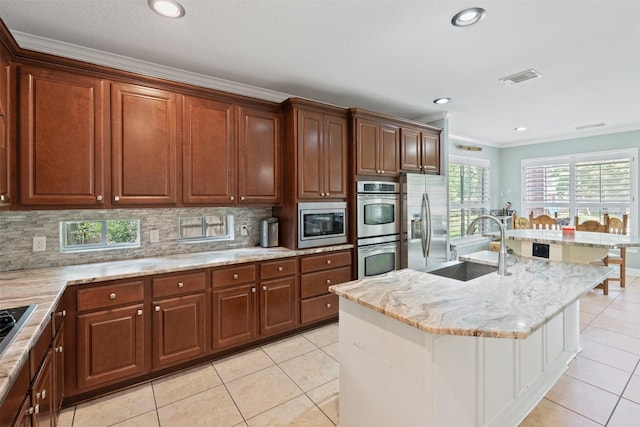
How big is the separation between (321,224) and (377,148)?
1.18 metres

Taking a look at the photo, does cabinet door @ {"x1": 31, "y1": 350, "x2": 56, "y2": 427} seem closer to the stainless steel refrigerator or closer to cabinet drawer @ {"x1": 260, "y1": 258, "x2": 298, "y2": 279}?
cabinet drawer @ {"x1": 260, "y1": 258, "x2": 298, "y2": 279}

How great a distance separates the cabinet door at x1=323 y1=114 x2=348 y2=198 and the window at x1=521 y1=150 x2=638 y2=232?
13.2 ft

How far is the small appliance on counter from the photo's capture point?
3.22m

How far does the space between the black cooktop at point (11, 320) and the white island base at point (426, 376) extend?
1.43 metres

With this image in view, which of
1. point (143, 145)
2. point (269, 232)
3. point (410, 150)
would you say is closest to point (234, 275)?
point (269, 232)

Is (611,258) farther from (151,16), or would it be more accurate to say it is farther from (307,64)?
(151,16)

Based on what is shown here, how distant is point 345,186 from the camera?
3.46 m

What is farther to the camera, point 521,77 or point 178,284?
point 521,77

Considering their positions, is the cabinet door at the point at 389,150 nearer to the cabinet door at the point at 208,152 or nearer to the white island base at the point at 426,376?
the cabinet door at the point at 208,152

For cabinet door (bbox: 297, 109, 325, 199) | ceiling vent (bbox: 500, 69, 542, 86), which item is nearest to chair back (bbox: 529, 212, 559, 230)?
ceiling vent (bbox: 500, 69, 542, 86)

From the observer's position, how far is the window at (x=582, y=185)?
511 centimetres

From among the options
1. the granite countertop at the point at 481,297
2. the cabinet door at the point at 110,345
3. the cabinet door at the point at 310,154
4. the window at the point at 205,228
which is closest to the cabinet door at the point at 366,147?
the cabinet door at the point at 310,154

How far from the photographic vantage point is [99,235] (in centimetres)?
264

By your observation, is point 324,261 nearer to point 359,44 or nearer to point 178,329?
point 178,329
